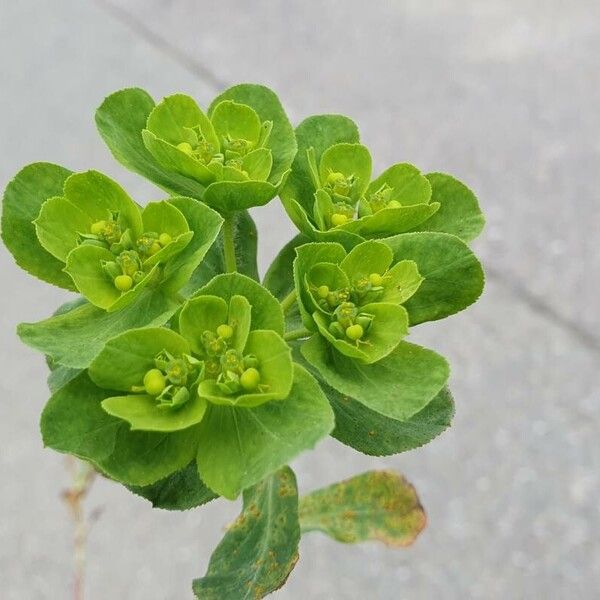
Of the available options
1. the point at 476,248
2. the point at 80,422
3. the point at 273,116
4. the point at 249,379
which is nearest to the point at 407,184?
the point at 273,116

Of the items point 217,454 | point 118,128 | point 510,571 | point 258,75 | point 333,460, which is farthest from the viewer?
point 258,75

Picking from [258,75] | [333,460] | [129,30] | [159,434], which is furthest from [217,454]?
[129,30]

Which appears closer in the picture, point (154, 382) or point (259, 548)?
point (154, 382)

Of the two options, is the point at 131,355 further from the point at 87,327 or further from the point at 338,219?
the point at 338,219

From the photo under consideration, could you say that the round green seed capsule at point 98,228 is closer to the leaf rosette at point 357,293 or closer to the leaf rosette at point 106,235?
the leaf rosette at point 106,235

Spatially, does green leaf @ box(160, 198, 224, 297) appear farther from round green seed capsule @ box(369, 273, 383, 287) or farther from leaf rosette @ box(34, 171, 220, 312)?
round green seed capsule @ box(369, 273, 383, 287)

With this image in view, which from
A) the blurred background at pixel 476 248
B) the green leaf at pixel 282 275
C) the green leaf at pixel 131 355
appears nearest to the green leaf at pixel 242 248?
the green leaf at pixel 282 275

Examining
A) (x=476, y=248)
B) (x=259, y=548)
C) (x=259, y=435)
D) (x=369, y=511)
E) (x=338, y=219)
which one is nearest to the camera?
(x=259, y=435)

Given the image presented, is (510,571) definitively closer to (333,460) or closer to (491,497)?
(491,497)
